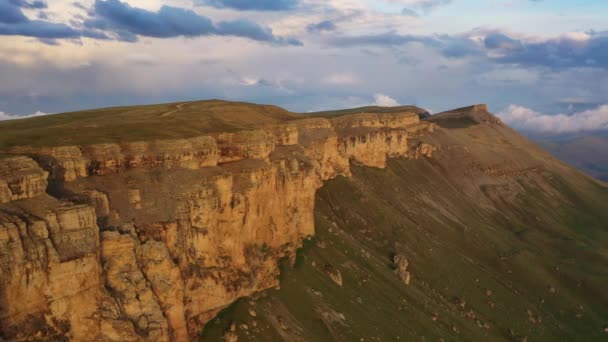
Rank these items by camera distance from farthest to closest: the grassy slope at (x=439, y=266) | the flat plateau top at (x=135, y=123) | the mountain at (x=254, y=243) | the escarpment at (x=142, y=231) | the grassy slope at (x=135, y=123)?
the grassy slope at (x=439, y=266) → the grassy slope at (x=135, y=123) → the flat plateau top at (x=135, y=123) → the mountain at (x=254, y=243) → the escarpment at (x=142, y=231)

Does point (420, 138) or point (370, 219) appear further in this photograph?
point (420, 138)

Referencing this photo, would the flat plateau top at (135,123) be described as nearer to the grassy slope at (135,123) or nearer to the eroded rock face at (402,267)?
the grassy slope at (135,123)

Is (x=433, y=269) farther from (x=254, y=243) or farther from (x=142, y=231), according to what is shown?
(x=142, y=231)

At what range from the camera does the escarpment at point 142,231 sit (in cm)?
4519

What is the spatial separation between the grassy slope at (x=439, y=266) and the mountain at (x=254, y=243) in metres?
0.41

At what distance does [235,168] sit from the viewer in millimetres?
77562

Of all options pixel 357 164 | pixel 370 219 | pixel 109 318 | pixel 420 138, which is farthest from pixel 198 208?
pixel 420 138

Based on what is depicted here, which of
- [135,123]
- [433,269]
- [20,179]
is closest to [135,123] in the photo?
[135,123]

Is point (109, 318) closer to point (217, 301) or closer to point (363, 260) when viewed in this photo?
point (217, 301)

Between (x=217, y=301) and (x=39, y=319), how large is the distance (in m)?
25.9

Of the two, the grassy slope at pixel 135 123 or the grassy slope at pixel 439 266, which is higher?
the grassy slope at pixel 135 123

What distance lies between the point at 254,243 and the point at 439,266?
Result: 53.0 meters

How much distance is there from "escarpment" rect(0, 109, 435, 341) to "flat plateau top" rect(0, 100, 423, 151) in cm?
481

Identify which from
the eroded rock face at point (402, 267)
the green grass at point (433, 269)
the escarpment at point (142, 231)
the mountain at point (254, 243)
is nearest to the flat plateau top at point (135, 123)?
the mountain at point (254, 243)
